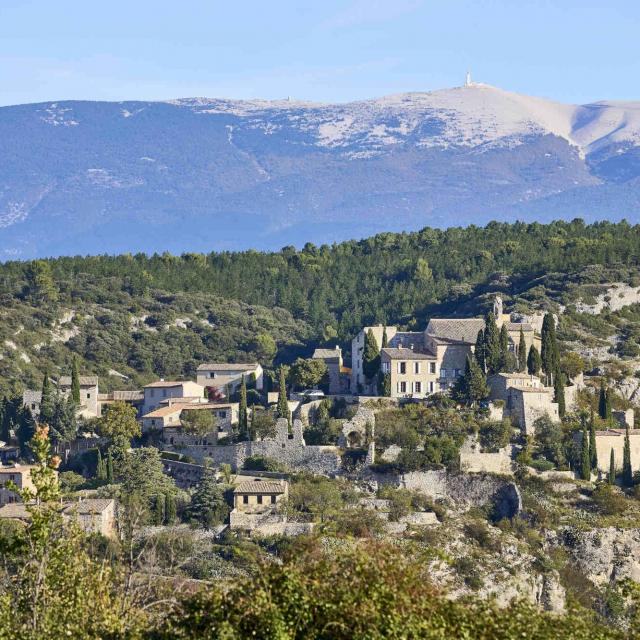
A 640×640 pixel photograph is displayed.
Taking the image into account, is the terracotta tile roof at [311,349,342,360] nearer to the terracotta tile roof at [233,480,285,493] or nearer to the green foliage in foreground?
the terracotta tile roof at [233,480,285,493]

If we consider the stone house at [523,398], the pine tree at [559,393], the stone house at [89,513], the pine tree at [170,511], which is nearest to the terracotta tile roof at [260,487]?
the pine tree at [170,511]

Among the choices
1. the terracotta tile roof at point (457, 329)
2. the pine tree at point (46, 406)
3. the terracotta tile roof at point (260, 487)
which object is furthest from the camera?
the terracotta tile roof at point (457, 329)

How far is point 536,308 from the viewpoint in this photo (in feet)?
333

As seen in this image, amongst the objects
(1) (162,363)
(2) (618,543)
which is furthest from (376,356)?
(1) (162,363)

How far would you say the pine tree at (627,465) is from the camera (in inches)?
3063

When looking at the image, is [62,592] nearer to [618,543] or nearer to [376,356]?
[618,543]

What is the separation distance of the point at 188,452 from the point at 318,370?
10.4m

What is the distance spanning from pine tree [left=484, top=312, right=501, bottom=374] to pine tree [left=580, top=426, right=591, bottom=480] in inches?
278

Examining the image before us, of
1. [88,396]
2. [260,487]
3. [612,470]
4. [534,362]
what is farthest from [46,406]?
[612,470]

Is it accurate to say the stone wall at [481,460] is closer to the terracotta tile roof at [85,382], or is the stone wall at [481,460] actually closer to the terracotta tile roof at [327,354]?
the terracotta tile roof at [327,354]

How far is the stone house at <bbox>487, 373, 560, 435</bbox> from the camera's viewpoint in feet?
261

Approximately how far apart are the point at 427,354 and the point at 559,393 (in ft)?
25.8

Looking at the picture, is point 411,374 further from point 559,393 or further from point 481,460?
point 481,460

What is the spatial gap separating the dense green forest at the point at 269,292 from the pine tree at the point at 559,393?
20.4m
